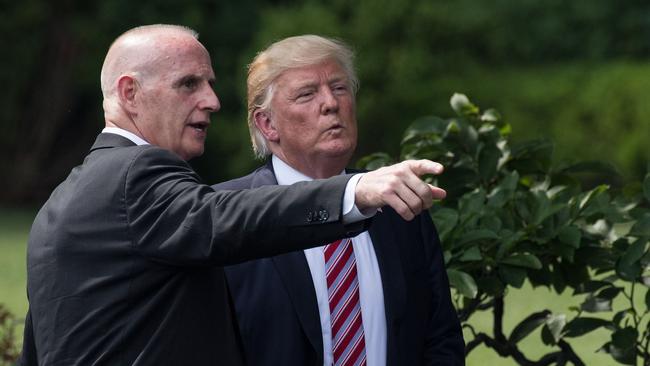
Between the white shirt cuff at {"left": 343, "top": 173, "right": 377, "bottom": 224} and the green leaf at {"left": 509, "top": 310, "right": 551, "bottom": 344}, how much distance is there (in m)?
2.10

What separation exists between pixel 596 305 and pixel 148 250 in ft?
7.21

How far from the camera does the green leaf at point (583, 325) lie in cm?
438

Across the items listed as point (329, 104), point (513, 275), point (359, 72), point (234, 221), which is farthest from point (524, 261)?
point (359, 72)

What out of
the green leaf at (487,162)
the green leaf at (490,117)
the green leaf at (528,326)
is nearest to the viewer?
the green leaf at (528,326)

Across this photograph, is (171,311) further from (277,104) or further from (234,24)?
(234,24)

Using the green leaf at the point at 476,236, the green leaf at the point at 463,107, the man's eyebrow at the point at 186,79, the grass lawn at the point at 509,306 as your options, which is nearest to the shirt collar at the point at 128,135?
the man's eyebrow at the point at 186,79

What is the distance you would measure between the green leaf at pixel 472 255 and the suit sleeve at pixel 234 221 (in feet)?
5.50

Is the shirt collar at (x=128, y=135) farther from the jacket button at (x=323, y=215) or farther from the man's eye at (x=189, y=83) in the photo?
the jacket button at (x=323, y=215)

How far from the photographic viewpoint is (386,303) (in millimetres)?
3582

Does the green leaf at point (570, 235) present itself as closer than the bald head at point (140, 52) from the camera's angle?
No

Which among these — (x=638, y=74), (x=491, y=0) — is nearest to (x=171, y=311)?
(x=638, y=74)

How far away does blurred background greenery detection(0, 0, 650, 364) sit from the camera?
20.6 metres

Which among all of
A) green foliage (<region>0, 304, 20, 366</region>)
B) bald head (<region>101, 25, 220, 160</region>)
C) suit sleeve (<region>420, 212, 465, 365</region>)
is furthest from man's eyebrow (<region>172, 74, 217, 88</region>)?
green foliage (<region>0, 304, 20, 366</region>)

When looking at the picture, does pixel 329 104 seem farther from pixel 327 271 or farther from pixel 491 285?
pixel 491 285
